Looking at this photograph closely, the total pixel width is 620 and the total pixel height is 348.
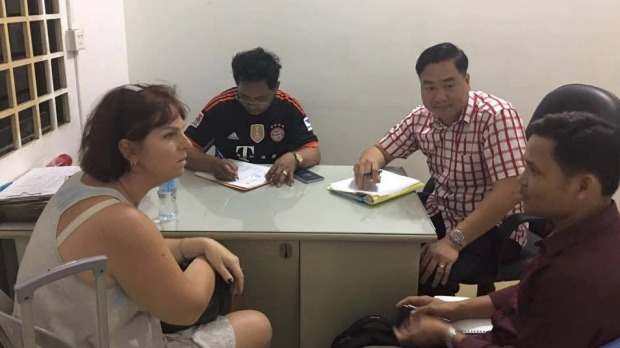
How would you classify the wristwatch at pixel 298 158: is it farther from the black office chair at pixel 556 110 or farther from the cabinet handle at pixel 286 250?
the black office chair at pixel 556 110

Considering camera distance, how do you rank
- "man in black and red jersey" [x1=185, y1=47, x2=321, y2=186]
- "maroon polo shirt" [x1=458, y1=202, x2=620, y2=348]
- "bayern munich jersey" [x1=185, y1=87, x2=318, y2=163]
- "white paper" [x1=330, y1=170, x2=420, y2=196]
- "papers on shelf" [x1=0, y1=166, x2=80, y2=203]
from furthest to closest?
"bayern munich jersey" [x1=185, y1=87, x2=318, y2=163] < "man in black and red jersey" [x1=185, y1=47, x2=321, y2=186] < "white paper" [x1=330, y1=170, x2=420, y2=196] < "papers on shelf" [x1=0, y1=166, x2=80, y2=203] < "maroon polo shirt" [x1=458, y1=202, x2=620, y2=348]

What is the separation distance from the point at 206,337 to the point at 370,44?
6.42 ft

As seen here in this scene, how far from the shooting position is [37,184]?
1.87 m

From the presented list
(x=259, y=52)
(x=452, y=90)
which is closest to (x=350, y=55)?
(x=259, y=52)

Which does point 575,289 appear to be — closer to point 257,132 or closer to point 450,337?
point 450,337

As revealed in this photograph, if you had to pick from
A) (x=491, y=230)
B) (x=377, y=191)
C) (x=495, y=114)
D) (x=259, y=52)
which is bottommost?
(x=491, y=230)

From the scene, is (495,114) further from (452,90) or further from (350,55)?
(350,55)

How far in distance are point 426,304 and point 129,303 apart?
0.85 m

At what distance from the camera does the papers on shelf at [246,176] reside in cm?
220

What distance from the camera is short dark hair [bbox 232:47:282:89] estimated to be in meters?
2.45

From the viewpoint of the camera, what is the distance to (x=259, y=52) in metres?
2.54

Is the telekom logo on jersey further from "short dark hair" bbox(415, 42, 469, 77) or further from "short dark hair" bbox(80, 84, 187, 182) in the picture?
"short dark hair" bbox(80, 84, 187, 182)

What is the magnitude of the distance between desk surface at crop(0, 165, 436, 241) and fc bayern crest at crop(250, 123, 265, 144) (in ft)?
1.43

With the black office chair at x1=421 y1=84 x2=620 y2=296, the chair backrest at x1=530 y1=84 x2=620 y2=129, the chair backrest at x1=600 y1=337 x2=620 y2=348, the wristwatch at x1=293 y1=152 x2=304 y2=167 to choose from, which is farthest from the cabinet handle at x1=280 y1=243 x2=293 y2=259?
the chair backrest at x1=600 y1=337 x2=620 y2=348
